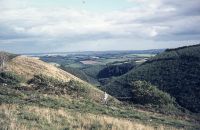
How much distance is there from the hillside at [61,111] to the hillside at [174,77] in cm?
2134

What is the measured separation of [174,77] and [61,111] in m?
58.8

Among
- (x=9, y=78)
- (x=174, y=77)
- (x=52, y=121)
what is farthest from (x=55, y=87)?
(x=174, y=77)

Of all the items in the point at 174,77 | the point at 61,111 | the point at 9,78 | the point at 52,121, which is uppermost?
the point at 52,121

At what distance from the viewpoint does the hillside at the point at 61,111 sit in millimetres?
17016

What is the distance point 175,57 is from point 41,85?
5493cm

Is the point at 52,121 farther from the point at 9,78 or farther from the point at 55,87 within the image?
the point at 9,78

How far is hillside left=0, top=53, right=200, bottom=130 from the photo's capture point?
670 inches

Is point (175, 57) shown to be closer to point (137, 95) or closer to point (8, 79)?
point (137, 95)

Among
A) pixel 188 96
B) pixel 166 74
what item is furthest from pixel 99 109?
pixel 166 74

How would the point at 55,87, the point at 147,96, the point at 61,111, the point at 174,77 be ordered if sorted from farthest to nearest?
the point at 174,77
the point at 147,96
the point at 55,87
the point at 61,111

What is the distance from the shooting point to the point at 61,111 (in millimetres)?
21312

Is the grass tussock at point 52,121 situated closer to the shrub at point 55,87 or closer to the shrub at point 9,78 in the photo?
the shrub at point 55,87

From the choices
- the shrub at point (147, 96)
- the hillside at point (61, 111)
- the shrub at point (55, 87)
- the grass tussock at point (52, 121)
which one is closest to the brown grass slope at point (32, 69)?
the hillside at point (61, 111)

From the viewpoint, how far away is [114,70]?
148375 mm
